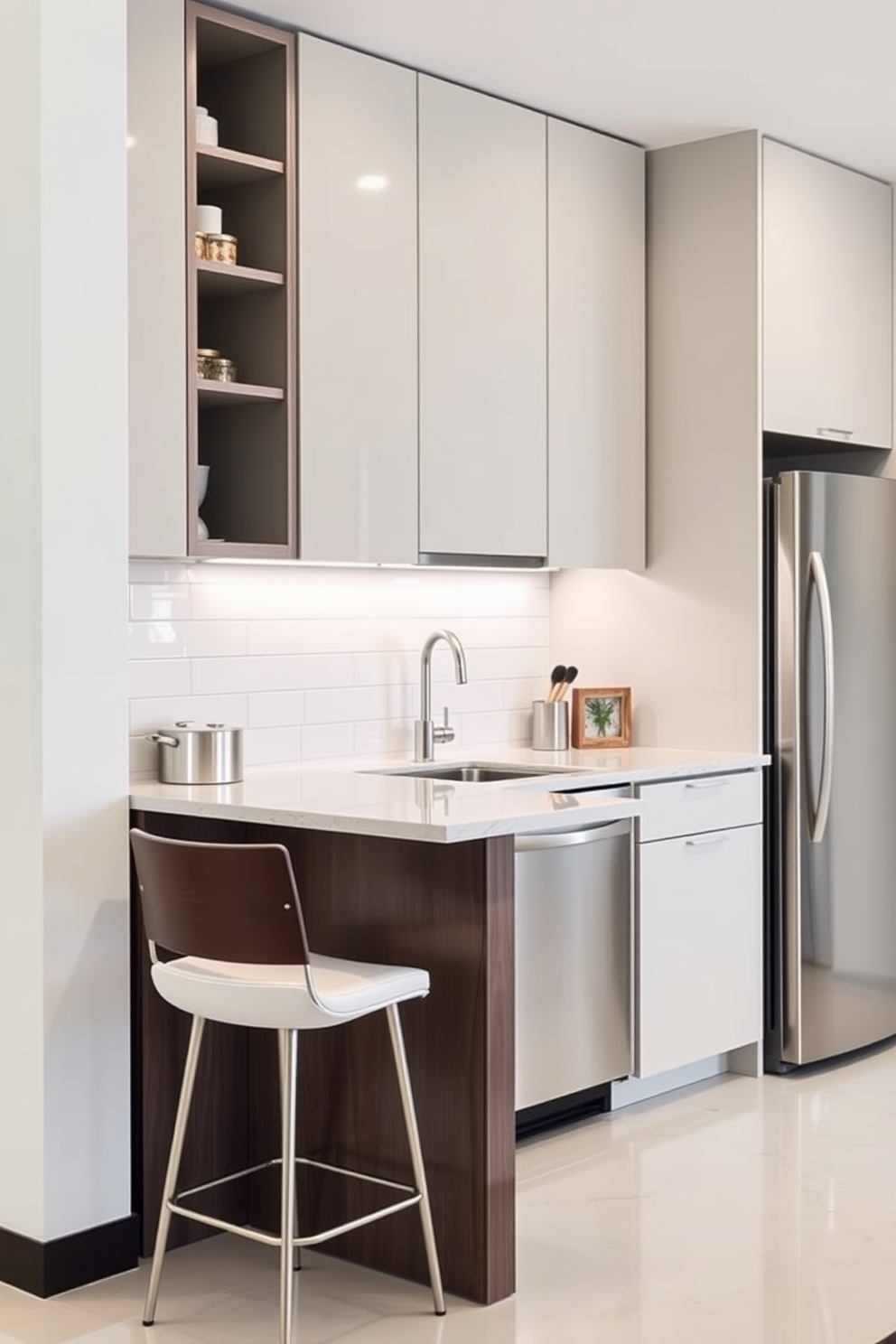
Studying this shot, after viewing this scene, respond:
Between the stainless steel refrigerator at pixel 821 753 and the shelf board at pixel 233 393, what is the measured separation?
1532 millimetres

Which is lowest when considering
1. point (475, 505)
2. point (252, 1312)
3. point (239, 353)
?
point (252, 1312)

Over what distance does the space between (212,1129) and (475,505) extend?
5.64 ft

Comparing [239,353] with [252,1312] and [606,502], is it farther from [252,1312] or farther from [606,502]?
[252,1312]

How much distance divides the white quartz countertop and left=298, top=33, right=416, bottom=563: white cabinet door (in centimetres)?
59

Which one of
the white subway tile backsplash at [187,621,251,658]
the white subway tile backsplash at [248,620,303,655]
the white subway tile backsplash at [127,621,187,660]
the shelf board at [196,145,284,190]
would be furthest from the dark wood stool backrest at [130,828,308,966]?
the shelf board at [196,145,284,190]

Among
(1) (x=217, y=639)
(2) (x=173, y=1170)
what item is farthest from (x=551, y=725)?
(2) (x=173, y=1170)

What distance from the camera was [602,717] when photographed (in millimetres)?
4805

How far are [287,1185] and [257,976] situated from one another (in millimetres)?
363

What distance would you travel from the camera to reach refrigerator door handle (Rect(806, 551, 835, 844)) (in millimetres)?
4602

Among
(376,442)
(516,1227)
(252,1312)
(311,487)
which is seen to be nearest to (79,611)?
(311,487)

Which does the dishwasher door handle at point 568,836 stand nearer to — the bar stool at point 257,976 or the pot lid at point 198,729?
the pot lid at point 198,729

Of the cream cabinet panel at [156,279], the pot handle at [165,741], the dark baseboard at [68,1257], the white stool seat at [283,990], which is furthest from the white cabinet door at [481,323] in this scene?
the dark baseboard at [68,1257]

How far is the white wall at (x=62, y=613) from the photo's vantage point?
3131 mm

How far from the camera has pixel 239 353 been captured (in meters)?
3.94
